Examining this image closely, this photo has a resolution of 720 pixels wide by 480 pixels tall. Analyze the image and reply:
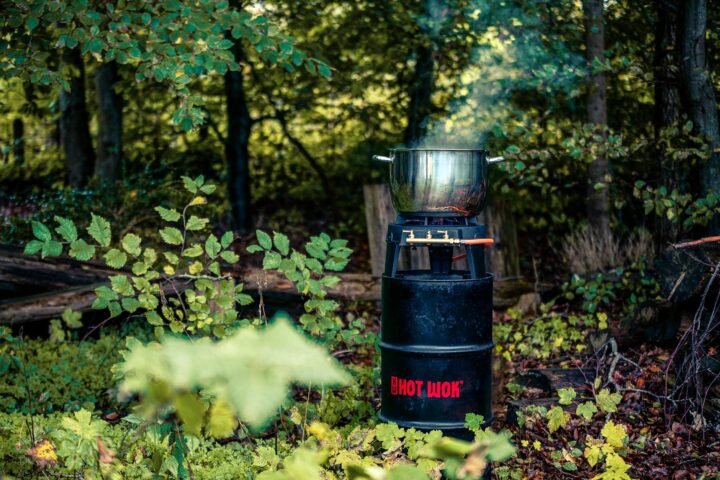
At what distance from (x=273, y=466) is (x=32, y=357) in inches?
129

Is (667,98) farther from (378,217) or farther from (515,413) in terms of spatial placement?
(515,413)

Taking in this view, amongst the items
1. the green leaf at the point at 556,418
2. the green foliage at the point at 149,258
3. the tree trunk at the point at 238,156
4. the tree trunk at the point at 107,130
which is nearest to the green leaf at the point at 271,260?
the green foliage at the point at 149,258

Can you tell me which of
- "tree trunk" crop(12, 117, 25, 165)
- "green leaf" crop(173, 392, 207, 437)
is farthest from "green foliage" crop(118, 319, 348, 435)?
"tree trunk" crop(12, 117, 25, 165)

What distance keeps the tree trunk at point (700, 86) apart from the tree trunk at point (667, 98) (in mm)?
205

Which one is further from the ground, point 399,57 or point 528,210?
point 399,57

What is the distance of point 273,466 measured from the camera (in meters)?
3.02

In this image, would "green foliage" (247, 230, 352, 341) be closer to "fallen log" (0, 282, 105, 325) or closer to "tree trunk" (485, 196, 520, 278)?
"fallen log" (0, 282, 105, 325)

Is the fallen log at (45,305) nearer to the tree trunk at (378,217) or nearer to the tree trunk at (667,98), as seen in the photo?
the tree trunk at (378,217)

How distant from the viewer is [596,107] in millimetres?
7098

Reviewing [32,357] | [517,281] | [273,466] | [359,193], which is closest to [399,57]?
[359,193]

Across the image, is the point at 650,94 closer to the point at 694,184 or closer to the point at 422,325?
→ the point at 694,184

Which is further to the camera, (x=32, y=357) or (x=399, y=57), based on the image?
(x=399, y=57)

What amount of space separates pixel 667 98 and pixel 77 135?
23.9 feet

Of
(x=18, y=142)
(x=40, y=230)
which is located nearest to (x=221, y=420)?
(x=40, y=230)
